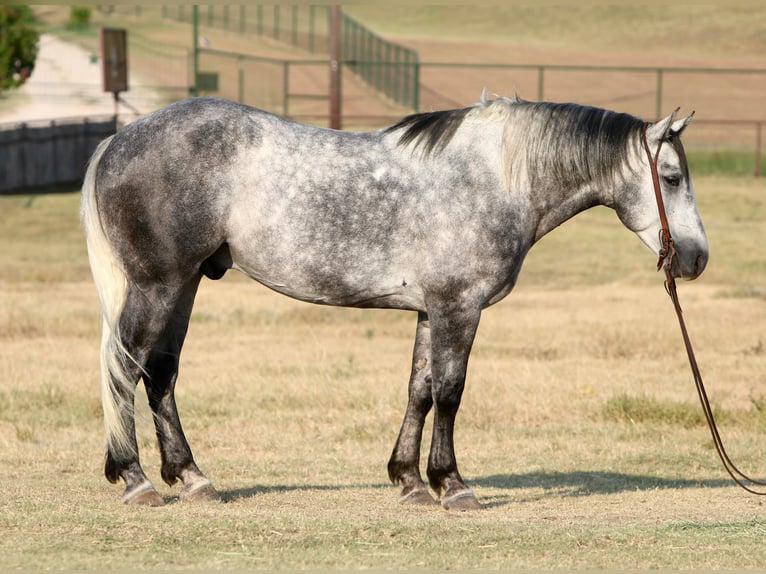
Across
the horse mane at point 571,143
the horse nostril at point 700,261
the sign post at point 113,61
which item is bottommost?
the sign post at point 113,61

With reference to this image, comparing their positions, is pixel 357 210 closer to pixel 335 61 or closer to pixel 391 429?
pixel 391 429

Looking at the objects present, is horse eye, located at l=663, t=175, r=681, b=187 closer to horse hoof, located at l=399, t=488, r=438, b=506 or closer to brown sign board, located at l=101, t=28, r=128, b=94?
horse hoof, located at l=399, t=488, r=438, b=506

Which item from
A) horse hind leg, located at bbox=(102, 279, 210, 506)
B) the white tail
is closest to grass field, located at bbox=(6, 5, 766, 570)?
horse hind leg, located at bbox=(102, 279, 210, 506)

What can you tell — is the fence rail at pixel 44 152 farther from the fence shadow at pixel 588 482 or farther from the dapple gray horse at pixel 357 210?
the dapple gray horse at pixel 357 210

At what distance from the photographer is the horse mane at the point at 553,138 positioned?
286 inches

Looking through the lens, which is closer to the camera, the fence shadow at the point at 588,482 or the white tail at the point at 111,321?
the white tail at the point at 111,321

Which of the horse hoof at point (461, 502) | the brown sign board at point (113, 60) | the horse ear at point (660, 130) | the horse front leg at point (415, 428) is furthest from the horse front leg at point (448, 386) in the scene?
the brown sign board at point (113, 60)

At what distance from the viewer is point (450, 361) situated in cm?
722

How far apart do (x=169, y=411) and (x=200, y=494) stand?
53 cm

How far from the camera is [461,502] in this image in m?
7.37

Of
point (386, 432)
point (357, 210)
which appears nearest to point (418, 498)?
point (357, 210)

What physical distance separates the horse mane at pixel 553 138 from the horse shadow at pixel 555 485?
6.84 ft

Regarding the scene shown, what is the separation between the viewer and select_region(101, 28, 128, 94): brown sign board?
3456 centimetres

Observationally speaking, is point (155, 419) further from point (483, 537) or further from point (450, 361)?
point (483, 537)
